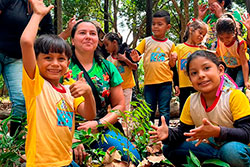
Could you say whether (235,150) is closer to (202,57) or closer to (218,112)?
(218,112)

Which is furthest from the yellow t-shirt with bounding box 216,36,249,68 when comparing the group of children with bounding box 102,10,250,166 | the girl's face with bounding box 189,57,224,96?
the girl's face with bounding box 189,57,224,96


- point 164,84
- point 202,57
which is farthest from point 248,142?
point 164,84

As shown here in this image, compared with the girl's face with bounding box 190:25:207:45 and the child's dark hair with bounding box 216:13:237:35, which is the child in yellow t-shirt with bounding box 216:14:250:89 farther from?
the girl's face with bounding box 190:25:207:45

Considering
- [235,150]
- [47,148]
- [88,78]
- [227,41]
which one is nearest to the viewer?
[47,148]

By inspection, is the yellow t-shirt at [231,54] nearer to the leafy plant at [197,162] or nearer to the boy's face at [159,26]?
the boy's face at [159,26]

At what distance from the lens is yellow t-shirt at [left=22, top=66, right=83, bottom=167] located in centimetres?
201

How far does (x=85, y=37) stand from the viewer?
9.91 feet

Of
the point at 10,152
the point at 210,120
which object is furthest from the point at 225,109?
the point at 10,152

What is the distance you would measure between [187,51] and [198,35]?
31 centimetres

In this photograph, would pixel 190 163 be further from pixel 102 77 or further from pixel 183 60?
pixel 183 60

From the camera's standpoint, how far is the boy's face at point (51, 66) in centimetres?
221

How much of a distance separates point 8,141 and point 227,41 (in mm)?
3157

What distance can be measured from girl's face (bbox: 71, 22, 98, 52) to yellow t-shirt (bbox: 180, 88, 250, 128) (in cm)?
118

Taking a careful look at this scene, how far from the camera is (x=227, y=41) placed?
4230 millimetres
